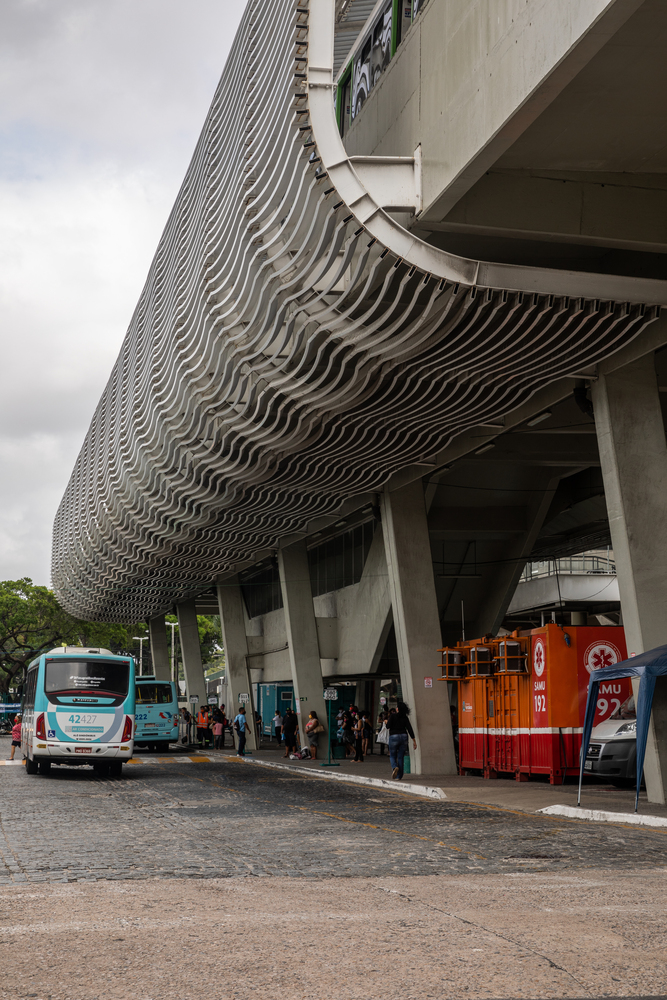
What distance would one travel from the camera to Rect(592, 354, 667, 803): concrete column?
1733cm

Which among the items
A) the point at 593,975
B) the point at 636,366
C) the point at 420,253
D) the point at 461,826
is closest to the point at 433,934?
the point at 593,975

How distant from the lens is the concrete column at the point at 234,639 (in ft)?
155

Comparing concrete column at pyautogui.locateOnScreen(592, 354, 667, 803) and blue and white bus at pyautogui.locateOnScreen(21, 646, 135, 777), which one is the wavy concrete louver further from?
blue and white bus at pyautogui.locateOnScreen(21, 646, 135, 777)

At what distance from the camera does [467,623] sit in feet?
127

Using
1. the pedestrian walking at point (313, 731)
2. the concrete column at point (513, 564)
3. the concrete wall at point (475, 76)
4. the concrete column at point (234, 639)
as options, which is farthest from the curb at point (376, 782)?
the concrete column at point (234, 639)

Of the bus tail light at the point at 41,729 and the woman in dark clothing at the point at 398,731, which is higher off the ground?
the bus tail light at the point at 41,729

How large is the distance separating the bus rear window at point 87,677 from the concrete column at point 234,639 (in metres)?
19.6

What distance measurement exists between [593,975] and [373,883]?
358cm

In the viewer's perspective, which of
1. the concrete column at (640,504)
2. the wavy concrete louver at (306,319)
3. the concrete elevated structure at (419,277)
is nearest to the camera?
the concrete elevated structure at (419,277)

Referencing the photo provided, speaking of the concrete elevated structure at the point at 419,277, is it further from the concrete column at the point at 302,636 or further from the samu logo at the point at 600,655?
the concrete column at the point at 302,636

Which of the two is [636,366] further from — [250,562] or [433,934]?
[250,562]

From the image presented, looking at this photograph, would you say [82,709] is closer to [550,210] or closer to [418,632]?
[418,632]

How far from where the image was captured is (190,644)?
191ft

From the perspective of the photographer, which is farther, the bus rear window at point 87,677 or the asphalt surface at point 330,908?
the bus rear window at point 87,677
